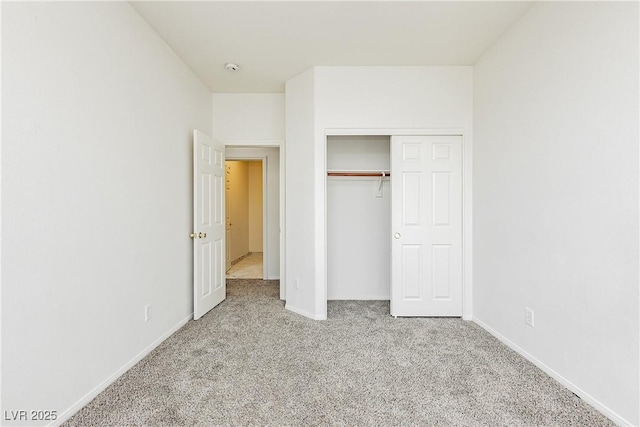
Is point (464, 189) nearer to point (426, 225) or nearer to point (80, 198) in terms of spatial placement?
point (426, 225)

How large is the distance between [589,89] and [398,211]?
1758mm

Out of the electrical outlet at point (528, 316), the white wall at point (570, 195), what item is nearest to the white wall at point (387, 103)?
the white wall at point (570, 195)

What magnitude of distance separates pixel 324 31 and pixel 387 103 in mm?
999

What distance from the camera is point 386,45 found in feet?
8.76

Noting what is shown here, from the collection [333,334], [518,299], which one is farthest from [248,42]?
[518,299]

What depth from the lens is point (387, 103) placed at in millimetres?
3094

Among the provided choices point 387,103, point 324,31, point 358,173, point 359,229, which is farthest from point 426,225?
point 324,31

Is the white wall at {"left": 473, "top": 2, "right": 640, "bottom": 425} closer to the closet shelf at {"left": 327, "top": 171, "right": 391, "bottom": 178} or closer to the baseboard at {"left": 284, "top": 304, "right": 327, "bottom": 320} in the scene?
the closet shelf at {"left": 327, "top": 171, "right": 391, "bottom": 178}

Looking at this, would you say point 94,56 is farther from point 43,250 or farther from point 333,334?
point 333,334

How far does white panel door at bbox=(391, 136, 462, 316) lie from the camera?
3.12m

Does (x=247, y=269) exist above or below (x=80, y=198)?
below

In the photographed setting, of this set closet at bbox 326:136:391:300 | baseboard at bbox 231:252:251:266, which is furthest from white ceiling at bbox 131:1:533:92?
baseboard at bbox 231:252:251:266

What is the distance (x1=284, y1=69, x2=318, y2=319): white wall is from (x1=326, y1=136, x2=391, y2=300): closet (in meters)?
0.60

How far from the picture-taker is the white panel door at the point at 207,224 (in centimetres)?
305
